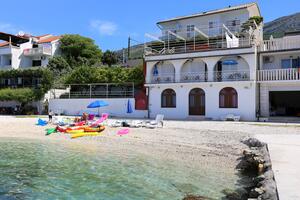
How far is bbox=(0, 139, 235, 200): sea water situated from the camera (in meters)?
9.53

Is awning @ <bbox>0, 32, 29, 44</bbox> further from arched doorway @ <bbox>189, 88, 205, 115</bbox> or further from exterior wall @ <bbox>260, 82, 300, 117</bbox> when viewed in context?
exterior wall @ <bbox>260, 82, 300, 117</bbox>

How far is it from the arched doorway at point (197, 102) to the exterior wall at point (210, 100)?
32 cm

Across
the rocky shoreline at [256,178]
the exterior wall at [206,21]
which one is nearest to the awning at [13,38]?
the exterior wall at [206,21]

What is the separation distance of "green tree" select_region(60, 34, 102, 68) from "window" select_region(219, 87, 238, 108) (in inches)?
1245

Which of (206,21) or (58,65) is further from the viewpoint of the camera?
(58,65)

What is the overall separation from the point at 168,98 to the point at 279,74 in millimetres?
10275

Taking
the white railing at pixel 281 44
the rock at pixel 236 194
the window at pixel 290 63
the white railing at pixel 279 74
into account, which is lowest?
the rock at pixel 236 194

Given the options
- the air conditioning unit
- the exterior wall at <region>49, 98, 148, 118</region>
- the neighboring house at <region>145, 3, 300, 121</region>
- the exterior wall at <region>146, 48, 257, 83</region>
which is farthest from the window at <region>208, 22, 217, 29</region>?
the exterior wall at <region>49, 98, 148, 118</region>

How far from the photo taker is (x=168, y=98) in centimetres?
3166

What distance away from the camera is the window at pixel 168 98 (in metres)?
31.4

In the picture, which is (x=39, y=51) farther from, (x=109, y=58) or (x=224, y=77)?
(x=224, y=77)

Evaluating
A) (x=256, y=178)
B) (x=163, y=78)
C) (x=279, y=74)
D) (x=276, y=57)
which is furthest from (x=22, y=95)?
(x=256, y=178)

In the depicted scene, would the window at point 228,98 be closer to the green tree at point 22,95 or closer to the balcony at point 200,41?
the balcony at point 200,41

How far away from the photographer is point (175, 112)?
102ft
